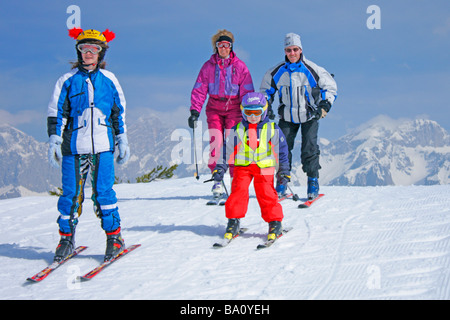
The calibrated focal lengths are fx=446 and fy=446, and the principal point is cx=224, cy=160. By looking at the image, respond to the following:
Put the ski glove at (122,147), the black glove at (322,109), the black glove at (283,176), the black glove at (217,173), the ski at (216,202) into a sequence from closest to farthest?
the ski glove at (122,147) < the black glove at (283,176) < the black glove at (322,109) < the black glove at (217,173) < the ski at (216,202)

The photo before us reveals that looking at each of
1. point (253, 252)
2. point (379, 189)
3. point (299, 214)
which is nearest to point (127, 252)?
point (253, 252)

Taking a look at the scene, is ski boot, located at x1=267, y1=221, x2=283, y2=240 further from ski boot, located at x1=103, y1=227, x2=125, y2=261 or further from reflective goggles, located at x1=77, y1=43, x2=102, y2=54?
reflective goggles, located at x1=77, y1=43, x2=102, y2=54

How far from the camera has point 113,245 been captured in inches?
191

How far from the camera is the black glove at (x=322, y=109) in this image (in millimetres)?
6970

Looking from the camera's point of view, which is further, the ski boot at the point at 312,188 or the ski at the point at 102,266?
the ski boot at the point at 312,188

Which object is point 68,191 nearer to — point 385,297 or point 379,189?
point 385,297

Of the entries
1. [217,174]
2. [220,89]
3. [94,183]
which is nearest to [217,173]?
[217,174]

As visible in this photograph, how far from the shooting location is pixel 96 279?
4.32 meters

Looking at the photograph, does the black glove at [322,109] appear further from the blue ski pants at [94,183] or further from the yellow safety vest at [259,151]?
the blue ski pants at [94,183]

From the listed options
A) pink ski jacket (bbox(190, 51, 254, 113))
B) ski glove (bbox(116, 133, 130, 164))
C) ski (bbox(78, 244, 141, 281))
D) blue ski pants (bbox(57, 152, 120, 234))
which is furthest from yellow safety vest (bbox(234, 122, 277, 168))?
pink ski jacket (bbox(190, 51, 254, 113))

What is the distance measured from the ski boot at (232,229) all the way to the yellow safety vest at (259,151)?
708mm

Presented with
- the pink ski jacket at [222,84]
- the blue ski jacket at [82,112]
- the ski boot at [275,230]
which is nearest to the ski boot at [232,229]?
the ski boot at [275,230]

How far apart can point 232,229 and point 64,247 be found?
1908 mm

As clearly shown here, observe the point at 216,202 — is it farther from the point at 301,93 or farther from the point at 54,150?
the point at 54,150
